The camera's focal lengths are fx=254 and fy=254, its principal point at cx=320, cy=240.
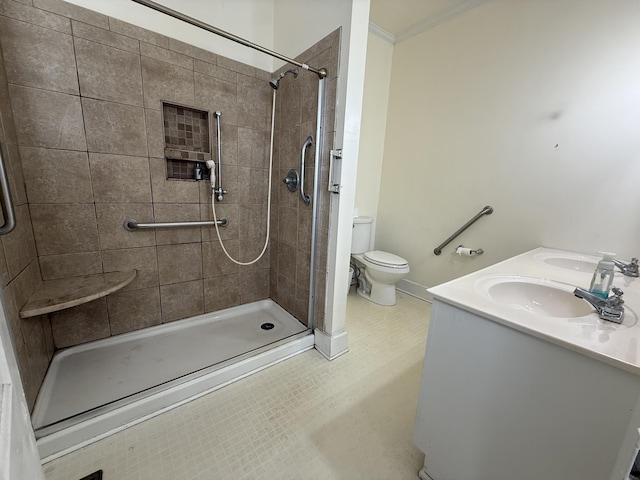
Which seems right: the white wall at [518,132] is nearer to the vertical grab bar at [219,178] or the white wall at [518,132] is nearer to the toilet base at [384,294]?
the toilet base at [384,294]

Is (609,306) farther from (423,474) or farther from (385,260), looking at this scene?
(385,260)

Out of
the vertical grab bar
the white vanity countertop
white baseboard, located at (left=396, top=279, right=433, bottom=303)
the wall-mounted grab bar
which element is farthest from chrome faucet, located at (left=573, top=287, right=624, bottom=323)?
the vertical grab bar

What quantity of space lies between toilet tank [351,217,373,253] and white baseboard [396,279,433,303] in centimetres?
57

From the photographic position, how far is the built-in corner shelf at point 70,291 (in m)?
1.15

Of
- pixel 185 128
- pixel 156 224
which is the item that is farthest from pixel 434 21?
pixel 156 224

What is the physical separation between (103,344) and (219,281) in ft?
2.54

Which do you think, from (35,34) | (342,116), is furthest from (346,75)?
(35,34)

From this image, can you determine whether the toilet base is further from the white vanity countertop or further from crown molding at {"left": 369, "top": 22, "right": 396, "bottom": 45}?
crown molding at {"left": 369, "top": 22, "right": 396, "bottom": 45}

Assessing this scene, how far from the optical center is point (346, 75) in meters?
1.37

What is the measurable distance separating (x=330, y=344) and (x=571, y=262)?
4.92 ft

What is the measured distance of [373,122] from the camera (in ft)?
8.43

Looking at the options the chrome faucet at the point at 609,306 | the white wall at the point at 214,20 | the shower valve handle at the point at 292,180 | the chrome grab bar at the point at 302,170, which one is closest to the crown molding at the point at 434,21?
the white wall at the point at 214,20

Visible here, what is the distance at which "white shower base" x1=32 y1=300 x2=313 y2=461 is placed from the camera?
1.08 meters

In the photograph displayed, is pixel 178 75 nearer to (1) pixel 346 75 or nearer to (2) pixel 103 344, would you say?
(1) pixel 346 75
